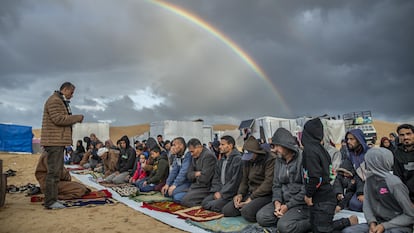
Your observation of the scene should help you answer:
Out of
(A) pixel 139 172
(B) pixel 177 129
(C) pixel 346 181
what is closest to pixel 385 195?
(C) pixel 346 181

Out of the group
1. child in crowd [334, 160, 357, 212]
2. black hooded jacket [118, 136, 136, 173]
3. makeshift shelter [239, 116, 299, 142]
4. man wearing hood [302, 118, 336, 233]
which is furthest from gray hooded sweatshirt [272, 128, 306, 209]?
makeshift shelter [239, 116, 299, 142]

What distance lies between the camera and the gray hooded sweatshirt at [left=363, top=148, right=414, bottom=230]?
344 cm

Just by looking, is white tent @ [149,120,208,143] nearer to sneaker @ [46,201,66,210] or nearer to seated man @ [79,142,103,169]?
seated man @ [79,142,103,169]

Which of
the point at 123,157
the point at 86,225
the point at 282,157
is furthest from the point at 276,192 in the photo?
the point at 123,157

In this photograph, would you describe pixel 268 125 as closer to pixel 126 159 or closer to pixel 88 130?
pixel 126 159

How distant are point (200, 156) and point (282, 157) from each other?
2391 mm

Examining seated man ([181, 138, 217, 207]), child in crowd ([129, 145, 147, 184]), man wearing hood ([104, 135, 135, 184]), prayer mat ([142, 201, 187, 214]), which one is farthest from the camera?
man wearing hood ([104, 135, 135, 184])

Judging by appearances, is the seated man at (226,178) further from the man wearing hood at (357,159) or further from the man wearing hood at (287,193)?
the man wearing hood at (357,159)

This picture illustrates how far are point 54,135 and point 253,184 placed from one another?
3624 mm

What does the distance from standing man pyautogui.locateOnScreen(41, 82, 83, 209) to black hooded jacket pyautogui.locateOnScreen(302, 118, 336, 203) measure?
13.8 feet

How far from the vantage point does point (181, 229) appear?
4.99 metres

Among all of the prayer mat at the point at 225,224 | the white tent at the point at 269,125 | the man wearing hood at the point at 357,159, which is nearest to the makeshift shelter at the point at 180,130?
the white tent at the point at 269,125

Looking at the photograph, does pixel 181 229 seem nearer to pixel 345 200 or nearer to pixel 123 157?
pixel 345 200

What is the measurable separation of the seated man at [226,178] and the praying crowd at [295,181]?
2 centimetres
